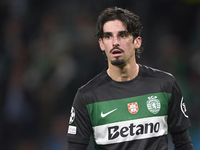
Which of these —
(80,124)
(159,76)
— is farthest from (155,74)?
(80,124)

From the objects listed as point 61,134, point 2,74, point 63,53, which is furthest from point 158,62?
point 2,74

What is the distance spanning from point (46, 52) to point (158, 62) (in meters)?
2.09

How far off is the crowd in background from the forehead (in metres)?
3.09

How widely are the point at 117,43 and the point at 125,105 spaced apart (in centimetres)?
57

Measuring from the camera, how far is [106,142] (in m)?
3.38

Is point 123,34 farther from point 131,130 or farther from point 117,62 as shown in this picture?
point 131,130

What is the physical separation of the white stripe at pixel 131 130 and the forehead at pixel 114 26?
85cm

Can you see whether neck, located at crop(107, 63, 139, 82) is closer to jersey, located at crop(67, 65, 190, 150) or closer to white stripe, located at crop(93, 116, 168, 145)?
jersey, located at crop(67, 65, 190, 150)

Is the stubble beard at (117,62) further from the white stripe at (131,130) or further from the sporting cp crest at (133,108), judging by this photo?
the white stripe at (131,130)

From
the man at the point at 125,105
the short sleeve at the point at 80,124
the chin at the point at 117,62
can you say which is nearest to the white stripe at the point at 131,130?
the man at the point at 125,105

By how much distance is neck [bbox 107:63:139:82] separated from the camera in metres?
3.51

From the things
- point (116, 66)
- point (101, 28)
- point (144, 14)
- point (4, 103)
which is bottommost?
point (4, 103)

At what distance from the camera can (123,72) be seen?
3.52 metres

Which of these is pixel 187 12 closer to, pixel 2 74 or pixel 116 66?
pixel 2 74
